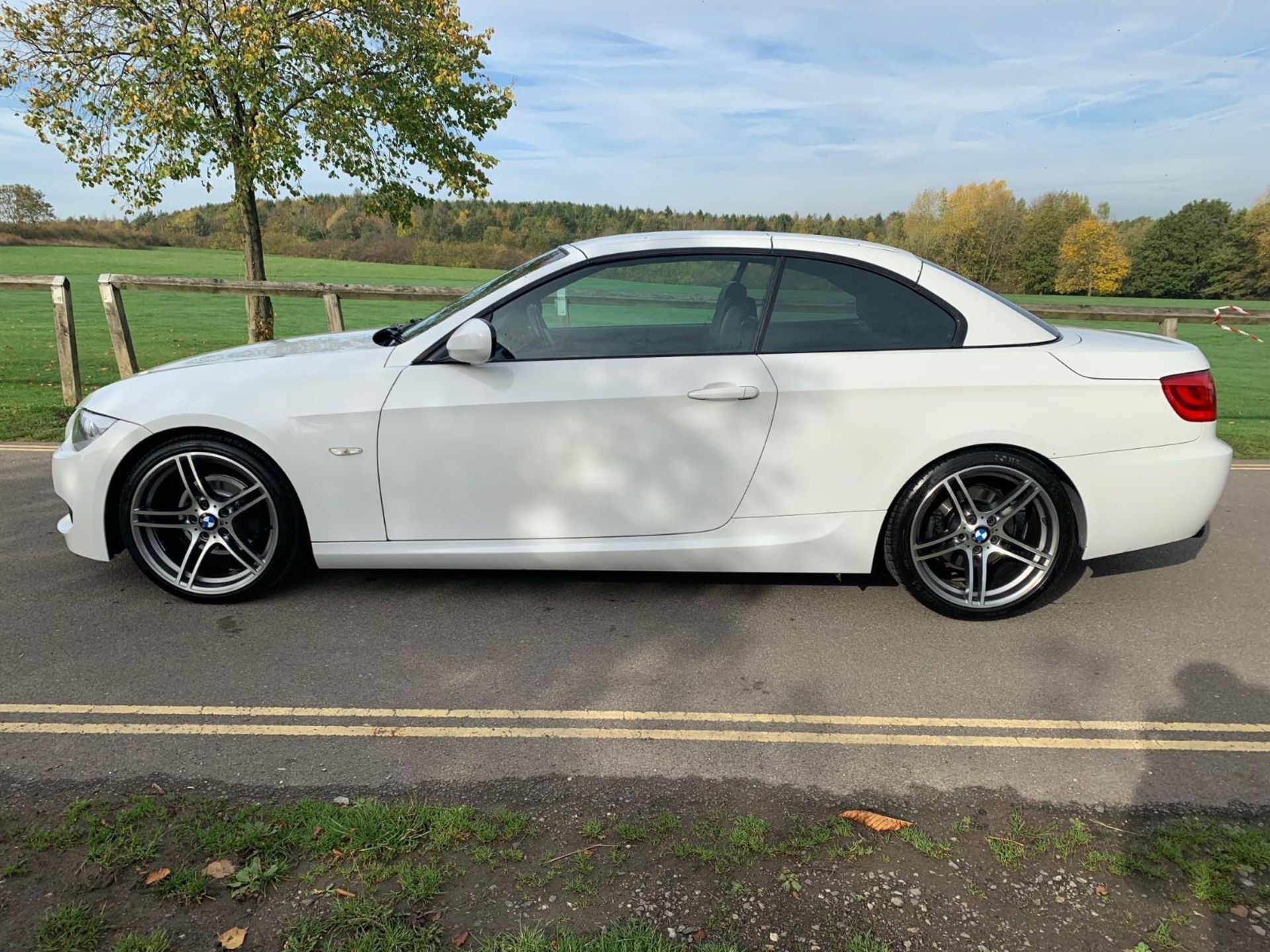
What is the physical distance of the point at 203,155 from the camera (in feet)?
42.1

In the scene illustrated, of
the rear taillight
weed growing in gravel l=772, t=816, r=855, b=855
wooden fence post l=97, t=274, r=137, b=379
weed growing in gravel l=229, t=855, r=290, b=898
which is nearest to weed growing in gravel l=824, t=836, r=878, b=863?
weed growing in gravel l=772, t=816, r=855, b=855

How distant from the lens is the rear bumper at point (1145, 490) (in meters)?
3.57

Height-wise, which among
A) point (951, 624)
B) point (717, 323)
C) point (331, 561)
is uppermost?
point (717, 323)

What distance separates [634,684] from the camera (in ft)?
10.3

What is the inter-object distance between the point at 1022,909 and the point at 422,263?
140 feet

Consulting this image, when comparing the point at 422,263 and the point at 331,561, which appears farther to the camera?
the point at 422,263

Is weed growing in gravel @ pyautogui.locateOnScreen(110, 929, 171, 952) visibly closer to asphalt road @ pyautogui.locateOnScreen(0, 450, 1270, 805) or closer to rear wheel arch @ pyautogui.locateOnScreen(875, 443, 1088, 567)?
asphalt road @ pyautogui.locateOnScreen(0, 450, 1270, 805)

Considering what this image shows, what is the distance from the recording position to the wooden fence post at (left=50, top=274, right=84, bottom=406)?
307 inches

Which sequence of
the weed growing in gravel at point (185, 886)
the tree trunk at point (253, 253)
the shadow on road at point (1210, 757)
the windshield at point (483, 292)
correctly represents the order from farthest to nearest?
the tree trunk at point (253, 253)
the windshield at point (483, 292)
the shadow on road at point (1210, 757)
the weed growing in gravel at point (185, 886)

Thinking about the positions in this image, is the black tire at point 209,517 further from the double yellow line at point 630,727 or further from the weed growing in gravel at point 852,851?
the weed growing in gravel at point 852,851

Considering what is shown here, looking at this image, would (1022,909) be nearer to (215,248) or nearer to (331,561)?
(331,561)

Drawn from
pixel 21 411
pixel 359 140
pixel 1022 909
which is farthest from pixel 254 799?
pixel 359 140

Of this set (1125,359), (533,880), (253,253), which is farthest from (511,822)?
(253,253)

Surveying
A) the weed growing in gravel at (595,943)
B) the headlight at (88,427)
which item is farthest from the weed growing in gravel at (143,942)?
the headlight at (88,427)
